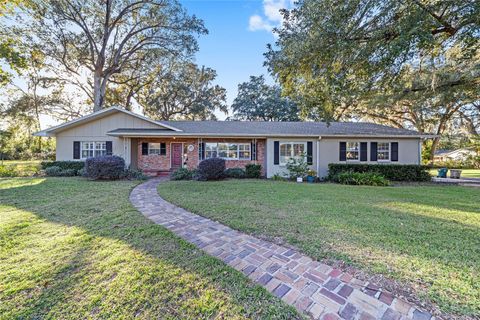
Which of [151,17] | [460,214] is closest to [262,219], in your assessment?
[460,214]

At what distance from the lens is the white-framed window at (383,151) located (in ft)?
42.5

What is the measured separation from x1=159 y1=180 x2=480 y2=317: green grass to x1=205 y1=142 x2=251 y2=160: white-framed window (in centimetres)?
666

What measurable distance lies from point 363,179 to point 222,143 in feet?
27.5

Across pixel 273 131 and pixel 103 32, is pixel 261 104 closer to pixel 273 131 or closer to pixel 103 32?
pixel 273 131

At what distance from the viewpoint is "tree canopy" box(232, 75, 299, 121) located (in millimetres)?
26688

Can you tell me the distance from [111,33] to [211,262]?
2437 cm

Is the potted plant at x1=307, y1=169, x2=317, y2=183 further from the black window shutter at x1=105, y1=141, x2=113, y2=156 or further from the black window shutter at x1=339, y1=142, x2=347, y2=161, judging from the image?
the black window shutter at x1=105, y1=141, x2=113, y2=156

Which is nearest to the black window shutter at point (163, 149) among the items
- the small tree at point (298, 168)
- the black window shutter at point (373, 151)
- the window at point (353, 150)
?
the small tree at point (298, 168)

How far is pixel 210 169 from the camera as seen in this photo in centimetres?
1098

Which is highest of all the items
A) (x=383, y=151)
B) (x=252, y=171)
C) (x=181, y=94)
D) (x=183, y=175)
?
(x=181, y=94)

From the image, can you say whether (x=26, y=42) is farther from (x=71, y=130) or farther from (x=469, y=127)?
(x=469, y=127)

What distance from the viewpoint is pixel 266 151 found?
13500 mm

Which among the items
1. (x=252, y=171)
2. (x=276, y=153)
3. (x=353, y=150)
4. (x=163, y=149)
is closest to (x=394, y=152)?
(x=353, y=150)

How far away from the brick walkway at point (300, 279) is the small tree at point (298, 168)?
29.1ft
